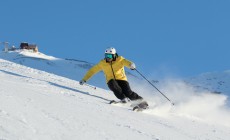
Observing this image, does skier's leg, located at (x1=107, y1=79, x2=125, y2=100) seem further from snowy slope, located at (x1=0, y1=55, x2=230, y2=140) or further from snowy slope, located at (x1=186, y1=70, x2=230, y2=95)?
snowy slope, located at (x1=186, y1=70, x2=230, y2=95)

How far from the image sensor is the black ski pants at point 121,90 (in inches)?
405

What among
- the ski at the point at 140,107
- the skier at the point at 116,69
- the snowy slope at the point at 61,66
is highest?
the snowy slope at the point at 61,66

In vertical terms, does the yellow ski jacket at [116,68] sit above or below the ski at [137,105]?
above

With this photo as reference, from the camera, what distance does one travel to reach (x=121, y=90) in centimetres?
1037

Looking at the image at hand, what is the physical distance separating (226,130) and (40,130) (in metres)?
4.94

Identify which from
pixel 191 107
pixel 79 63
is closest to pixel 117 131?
pixel 191 107

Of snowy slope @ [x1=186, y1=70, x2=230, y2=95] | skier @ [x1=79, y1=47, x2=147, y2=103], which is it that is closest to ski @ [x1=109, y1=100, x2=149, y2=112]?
skier @ [x1=79, y1=47, x2=147, y2=103]

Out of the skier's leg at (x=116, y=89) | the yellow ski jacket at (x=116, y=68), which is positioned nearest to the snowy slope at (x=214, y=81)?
the yellow ski jacket at (x=116, y=68)

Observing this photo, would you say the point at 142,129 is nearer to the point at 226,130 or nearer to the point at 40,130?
the point at 40,130

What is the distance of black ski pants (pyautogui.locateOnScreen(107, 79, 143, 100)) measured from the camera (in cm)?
1029

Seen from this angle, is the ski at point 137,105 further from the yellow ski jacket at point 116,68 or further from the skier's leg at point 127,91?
the yellow ski jacket at point 116,68

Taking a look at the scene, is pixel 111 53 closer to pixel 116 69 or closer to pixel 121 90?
pixel 116 69

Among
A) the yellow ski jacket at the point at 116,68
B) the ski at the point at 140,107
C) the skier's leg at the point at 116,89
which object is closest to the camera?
the ski at the point at 140,107

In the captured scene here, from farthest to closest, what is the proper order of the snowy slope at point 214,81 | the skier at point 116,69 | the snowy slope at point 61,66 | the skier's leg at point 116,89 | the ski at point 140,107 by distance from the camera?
the snowy slope at point 214,81 < the snowy slope at point 61,66 < the skier at point 116,69 < the skier's leg at point 116,89 < the ski at point 140,107
